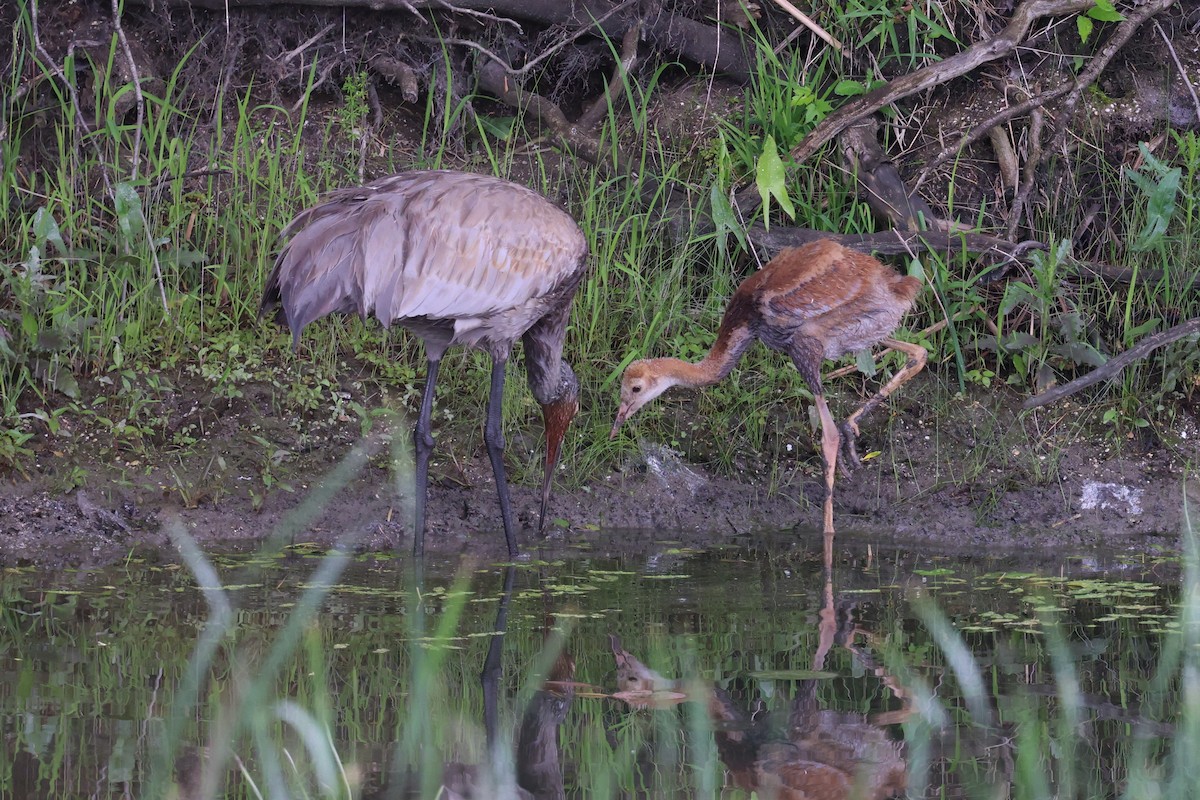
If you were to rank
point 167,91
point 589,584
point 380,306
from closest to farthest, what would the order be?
point 589,584 < point 380,306 < point 167,91

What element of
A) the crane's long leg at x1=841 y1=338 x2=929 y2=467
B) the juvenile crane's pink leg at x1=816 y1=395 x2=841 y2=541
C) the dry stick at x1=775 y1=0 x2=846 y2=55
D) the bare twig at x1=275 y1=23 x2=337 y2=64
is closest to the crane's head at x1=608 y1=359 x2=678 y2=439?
the juvenile crane's pink leg at x1=816 y1=395 x2=841 y2=541

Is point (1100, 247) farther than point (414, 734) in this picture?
Yes

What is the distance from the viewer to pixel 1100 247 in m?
7.11

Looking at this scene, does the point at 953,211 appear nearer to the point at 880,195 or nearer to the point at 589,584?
the point at 880,195

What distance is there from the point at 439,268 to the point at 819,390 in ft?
5.82

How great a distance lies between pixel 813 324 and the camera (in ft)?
20.1

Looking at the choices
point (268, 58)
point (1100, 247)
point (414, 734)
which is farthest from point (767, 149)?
point (414, 734)

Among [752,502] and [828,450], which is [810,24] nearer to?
[828,450]

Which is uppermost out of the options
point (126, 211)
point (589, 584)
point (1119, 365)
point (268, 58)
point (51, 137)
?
point (268, 58)

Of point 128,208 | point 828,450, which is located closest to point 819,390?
point 828,450

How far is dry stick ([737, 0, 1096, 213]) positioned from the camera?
7.07 m

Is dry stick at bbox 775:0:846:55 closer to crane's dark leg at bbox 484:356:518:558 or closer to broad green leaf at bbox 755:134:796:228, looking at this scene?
broad green leaf at bbox 755:134:796:228

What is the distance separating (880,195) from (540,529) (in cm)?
250

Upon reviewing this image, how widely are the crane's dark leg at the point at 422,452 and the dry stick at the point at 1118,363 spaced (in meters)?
2.48
